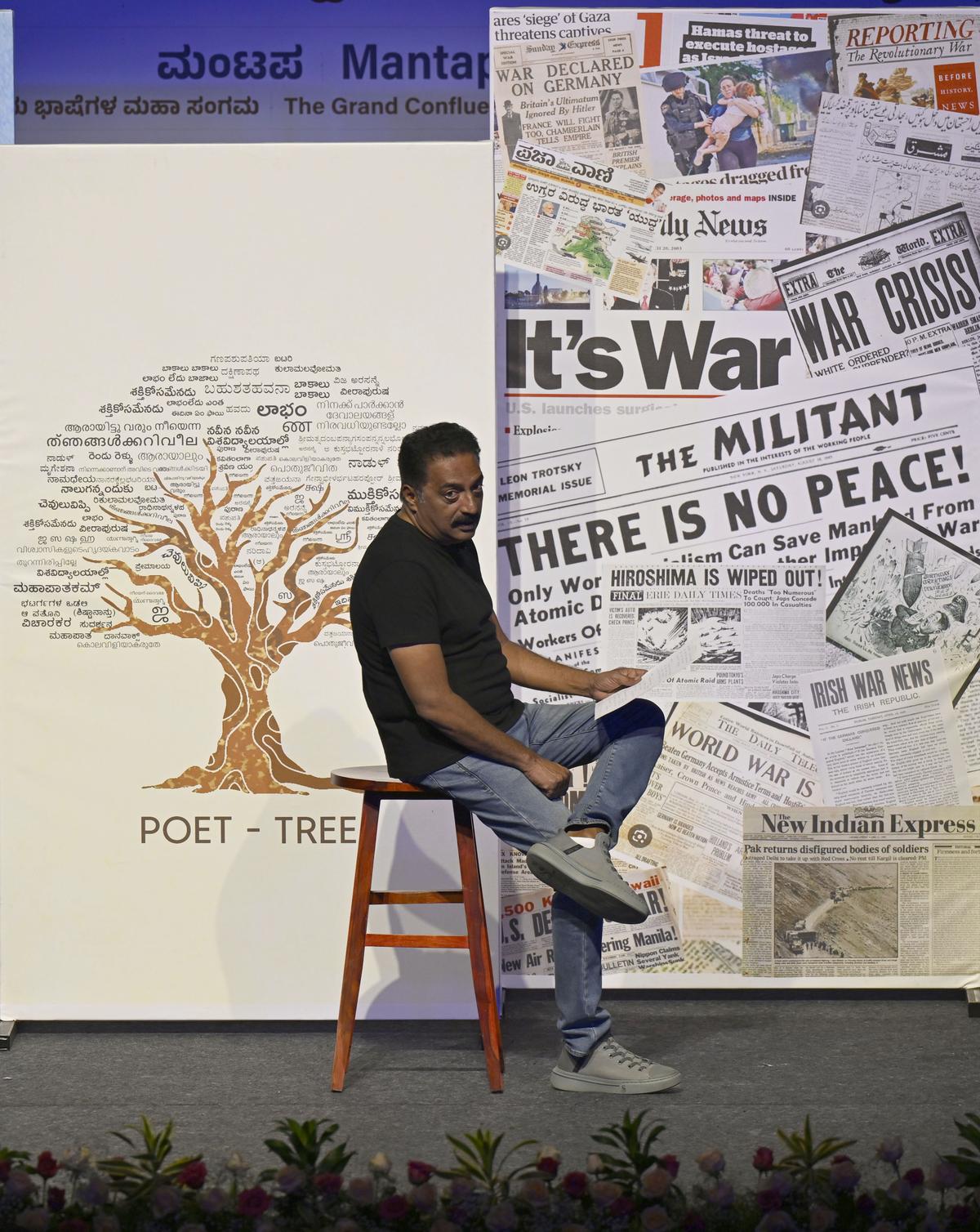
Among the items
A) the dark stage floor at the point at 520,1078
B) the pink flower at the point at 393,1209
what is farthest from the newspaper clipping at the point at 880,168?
the pink flower at the point at 393,1209

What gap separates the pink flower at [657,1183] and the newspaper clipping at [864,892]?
1868mm

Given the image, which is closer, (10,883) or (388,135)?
(10,883)

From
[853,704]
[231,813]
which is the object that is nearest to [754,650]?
[853,704]

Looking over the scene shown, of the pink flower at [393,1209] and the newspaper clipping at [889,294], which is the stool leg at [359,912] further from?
the newspaper clipping at [889,294]

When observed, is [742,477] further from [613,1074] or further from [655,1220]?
[655,1220]

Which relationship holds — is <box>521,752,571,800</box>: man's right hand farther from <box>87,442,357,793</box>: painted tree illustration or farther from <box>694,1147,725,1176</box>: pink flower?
<box>694,1147,725,1176</box>: pink flower

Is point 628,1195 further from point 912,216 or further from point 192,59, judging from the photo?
point 192,59

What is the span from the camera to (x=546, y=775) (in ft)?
9.20

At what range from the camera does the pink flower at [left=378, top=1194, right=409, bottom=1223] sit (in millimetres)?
1861

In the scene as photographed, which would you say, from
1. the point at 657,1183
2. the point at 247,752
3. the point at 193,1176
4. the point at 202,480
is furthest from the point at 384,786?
the point at 657,1183

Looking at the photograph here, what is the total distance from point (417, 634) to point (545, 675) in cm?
42

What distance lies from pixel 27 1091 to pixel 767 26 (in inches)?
114

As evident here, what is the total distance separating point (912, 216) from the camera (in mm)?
3674

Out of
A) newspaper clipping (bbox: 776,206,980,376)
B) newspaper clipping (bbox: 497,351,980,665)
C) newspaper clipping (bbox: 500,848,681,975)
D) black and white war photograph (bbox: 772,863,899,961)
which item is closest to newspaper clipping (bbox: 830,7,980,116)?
newspaper clipping (bbox: 776,206,980,376)
